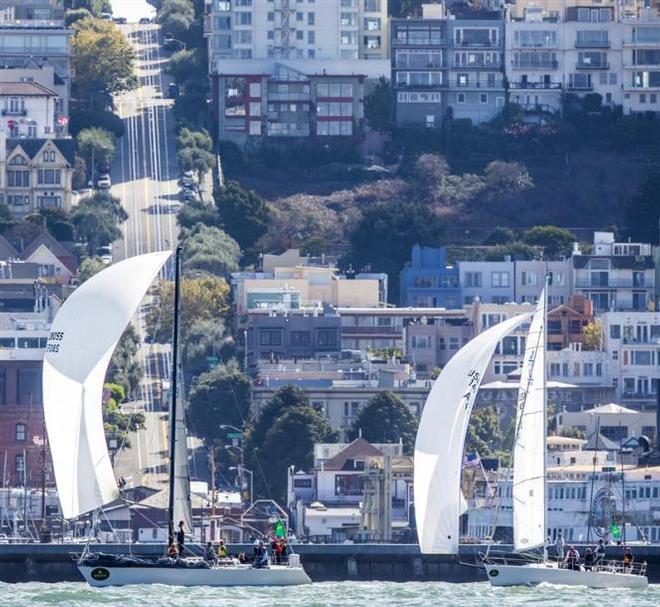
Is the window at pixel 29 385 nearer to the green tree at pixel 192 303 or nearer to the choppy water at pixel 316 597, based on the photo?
the green tree at pixel 192 303

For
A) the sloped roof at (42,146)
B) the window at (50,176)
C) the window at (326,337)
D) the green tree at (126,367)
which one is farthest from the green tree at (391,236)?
the green tree at (126,367)

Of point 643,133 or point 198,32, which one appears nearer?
point 643,133

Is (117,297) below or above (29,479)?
above

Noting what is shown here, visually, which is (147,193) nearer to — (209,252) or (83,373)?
(209,252)

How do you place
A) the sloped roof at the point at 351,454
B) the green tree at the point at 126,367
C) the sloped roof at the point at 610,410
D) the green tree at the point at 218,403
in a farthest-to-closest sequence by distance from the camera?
the green tree at the point at 126,367, the sloped roof at the point at 610,410, the green tree at the point at 218,403, the sloped roof at the point at 351,454

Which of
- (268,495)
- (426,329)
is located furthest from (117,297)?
(426,329)

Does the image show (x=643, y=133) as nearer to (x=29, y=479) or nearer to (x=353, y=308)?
(x=353, y=308)
